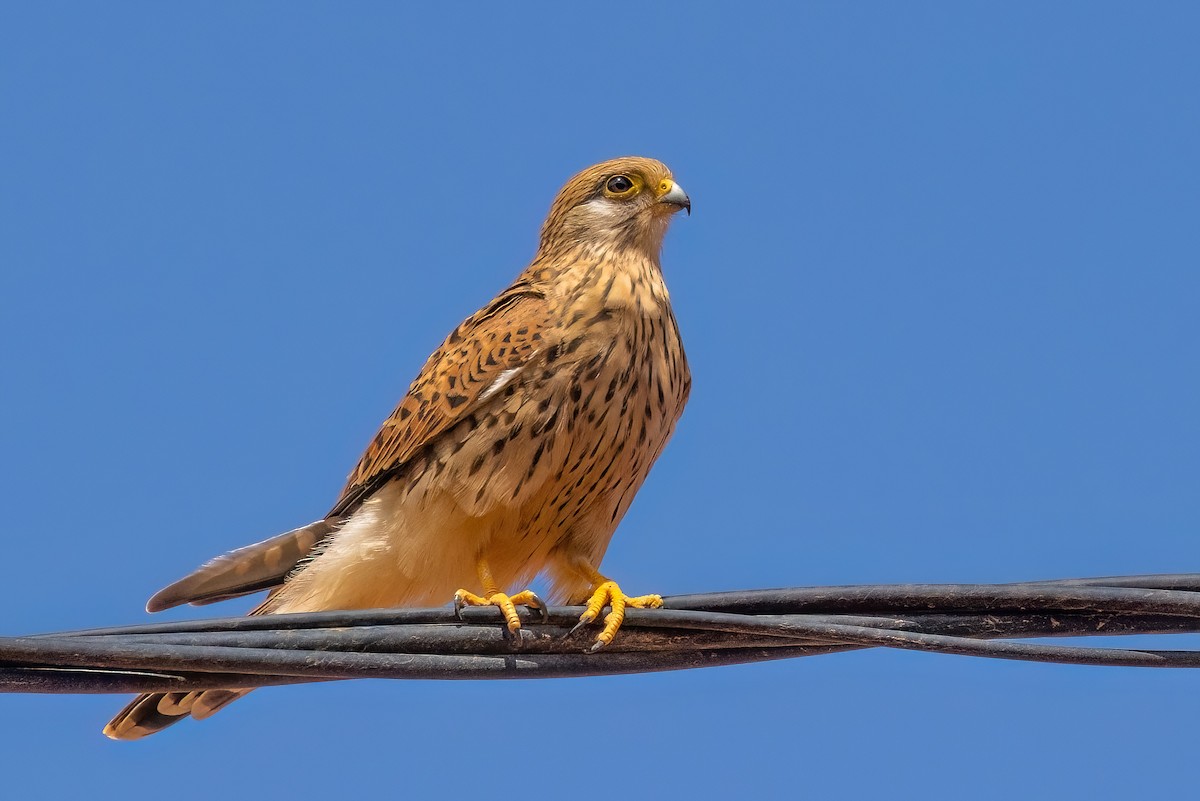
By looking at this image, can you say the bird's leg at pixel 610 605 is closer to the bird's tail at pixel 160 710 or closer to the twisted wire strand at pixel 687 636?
the twisted wire strand at pixel 687 636

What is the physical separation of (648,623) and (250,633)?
2.72ft

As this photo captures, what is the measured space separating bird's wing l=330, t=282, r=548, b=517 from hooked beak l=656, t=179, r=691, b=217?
672mm

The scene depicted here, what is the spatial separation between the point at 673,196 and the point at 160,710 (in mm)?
2568

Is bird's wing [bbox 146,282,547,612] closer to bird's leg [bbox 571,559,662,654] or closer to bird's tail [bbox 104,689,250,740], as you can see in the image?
bird's tail [bbox 104,689,250,740]

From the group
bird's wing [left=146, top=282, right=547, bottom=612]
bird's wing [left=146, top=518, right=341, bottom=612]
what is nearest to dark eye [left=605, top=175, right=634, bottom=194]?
bird's wing [left=146, top=282, right=547, bottom=612]

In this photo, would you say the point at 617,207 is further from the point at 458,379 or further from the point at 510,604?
the point at 510,604

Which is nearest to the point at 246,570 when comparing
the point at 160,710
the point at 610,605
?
the point at 160,710

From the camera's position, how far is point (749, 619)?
290 centimetres

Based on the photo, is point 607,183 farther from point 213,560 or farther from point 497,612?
point 497,612

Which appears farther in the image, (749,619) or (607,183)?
(607,183)

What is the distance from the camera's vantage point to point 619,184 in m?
5.56

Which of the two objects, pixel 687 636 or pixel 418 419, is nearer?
pixel 687 636

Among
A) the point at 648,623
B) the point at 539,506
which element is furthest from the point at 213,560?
the point at 648,623

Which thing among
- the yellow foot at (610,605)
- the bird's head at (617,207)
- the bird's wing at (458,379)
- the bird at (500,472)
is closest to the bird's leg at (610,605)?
the yellow foot at (610,605)
